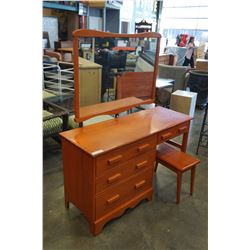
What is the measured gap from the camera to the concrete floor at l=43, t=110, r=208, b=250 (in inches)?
62.1

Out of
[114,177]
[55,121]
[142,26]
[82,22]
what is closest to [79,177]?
[114,177]

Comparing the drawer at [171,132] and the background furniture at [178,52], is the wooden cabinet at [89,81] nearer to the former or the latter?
the drawer at [171,132]

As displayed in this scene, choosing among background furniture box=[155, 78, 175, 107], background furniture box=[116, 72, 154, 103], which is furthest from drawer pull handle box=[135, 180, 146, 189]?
background furniture box=[155, 78, 175, 107]

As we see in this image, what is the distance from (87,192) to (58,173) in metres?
0.83

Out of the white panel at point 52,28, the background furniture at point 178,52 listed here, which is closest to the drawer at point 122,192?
the white panel at point 52,28

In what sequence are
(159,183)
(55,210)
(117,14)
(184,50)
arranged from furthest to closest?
1. (184,50)
2. (117,14)
3. (159,183)
4. (55,210)

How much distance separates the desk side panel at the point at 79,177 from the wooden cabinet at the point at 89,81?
38 centimetres

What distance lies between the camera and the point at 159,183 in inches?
89.2

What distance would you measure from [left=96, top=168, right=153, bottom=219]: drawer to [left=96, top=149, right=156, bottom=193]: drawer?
0.16 ft

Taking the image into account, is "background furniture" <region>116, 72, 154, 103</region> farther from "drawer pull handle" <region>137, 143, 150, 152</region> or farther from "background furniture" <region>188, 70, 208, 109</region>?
"background furniture" <region>188, 70, 208, 109</region>

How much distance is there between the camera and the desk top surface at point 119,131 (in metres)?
1.48
